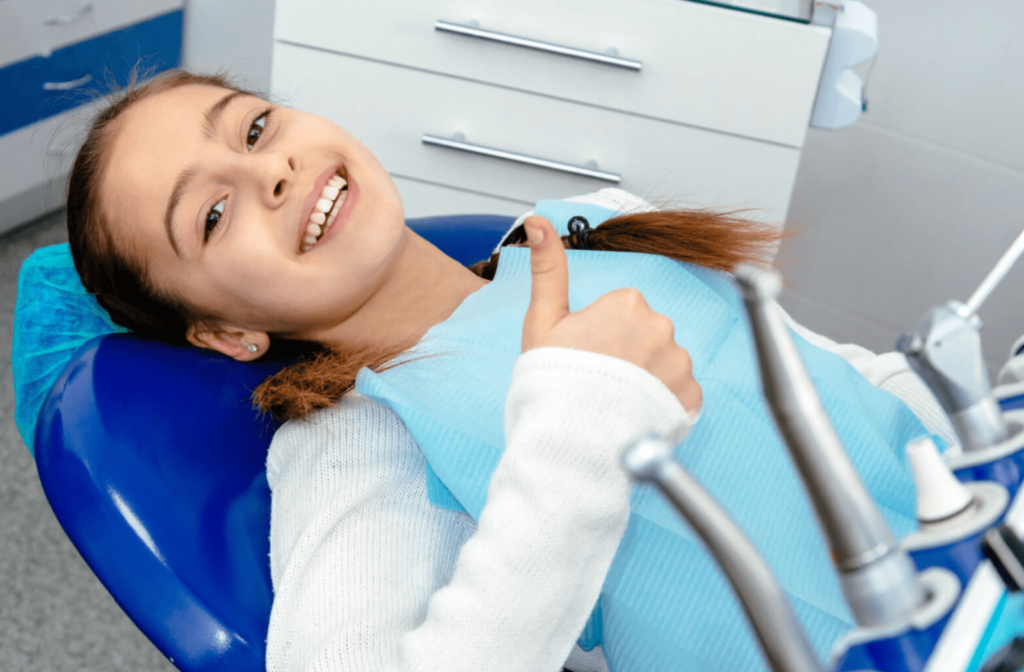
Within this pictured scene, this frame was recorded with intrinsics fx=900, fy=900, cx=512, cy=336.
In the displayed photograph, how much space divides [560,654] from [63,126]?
1.93 metres

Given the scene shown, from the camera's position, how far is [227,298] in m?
0.92

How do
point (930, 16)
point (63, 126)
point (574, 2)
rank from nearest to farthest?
1. point (574, 2)
2. point (930, 16)
3. point (63, 126)

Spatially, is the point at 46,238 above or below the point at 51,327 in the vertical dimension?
below

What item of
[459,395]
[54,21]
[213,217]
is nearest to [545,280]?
[459,395]

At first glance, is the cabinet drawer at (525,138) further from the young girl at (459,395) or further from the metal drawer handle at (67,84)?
the metal drawer handle at (67,84)

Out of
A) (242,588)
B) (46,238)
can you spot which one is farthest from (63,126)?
(242,588)

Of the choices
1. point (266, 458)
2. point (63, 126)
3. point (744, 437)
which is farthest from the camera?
point (63, 126)

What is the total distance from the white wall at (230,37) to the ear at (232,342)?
4.89 feet

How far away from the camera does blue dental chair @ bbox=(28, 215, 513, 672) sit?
0.78m

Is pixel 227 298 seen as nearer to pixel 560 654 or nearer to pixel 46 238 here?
pixel 560 654

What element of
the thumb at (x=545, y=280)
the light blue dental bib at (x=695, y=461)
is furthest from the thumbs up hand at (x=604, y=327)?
the light blue dental bib at (x=695, y=461)

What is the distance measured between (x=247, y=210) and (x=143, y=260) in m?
0.15

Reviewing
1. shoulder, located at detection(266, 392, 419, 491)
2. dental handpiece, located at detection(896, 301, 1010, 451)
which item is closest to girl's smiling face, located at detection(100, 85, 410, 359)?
shoulder, located at detection(266, 392, 419, 491)

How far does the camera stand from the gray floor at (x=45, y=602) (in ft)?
4.47
